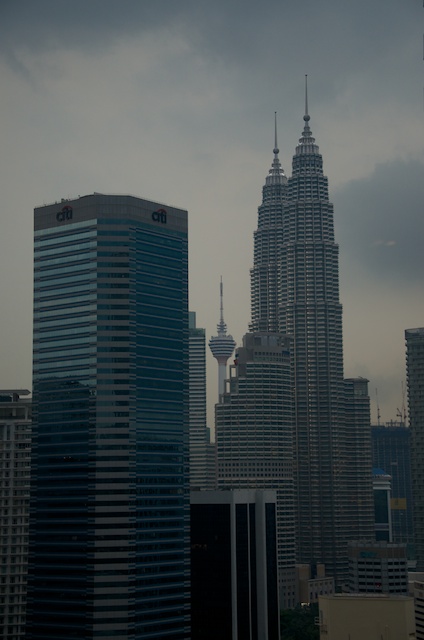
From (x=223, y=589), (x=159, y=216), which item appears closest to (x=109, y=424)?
(x=159, y=216)

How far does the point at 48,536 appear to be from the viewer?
179875mm

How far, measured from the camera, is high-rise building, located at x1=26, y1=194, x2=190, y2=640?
173875mm

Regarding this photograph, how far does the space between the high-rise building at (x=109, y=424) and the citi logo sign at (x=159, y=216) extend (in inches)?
11.8

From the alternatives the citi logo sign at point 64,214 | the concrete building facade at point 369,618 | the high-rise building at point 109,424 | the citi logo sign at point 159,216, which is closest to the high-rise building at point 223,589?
the high-rise building at point 109,424

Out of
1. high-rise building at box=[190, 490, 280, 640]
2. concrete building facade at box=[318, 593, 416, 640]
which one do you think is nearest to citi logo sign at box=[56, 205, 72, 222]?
high-rise building at box=[190, 490, 280, 640]

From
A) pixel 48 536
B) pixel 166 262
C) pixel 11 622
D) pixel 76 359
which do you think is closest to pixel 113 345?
pixel 76 359

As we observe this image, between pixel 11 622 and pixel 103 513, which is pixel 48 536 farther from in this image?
pixel 11 622

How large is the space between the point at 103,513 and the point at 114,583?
436 inches

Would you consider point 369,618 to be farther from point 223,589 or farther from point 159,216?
point 159,216

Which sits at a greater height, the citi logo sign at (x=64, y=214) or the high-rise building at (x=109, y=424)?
the citi logo sign at (x=64, y=214)

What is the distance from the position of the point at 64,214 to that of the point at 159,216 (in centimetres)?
1660

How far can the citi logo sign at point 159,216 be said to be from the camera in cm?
19162

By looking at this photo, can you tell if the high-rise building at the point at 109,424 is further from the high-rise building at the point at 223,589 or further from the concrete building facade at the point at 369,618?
the concrete building facade at the point at 369,618

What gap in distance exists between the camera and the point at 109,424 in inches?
7052
